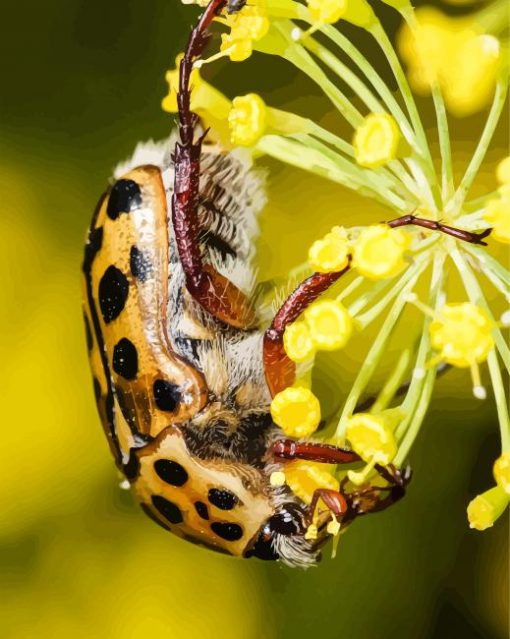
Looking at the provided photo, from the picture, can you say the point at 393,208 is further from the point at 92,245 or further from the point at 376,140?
the point at 92,245

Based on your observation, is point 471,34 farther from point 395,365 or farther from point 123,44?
point 123,44

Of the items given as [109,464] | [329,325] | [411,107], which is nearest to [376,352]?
[329,325]

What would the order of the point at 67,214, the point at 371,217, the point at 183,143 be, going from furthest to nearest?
the point at 67,214 → the point at 371,217 → the point at 183,143

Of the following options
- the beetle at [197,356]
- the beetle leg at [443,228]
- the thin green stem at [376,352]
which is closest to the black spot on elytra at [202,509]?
the beetle at [197,356]

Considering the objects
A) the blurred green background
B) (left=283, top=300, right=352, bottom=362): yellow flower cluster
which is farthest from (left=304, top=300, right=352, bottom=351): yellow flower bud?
the blurred green background

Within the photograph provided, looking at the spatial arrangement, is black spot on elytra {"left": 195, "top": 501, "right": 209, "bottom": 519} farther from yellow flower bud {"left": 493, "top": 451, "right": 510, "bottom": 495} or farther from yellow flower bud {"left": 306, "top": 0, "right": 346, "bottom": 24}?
yellow flower bud {"left": 306, "top": 0, "right": 346, "bottom": 24}

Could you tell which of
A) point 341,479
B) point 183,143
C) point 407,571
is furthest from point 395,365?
point 407,571

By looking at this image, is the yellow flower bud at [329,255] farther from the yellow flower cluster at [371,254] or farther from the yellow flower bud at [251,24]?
the yellow flower bud at [251,24]

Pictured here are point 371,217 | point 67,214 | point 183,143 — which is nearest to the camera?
point 183,143
